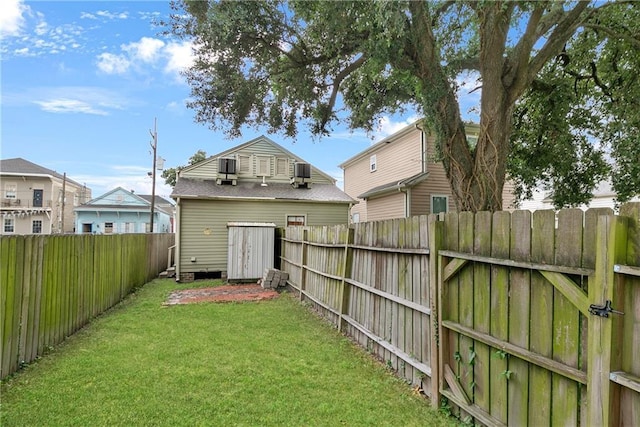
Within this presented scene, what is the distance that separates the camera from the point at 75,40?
6918 millimetres

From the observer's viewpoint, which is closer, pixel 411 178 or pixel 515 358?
pixel 515 358

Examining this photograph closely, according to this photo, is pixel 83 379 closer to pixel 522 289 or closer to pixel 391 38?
pixel 522 289

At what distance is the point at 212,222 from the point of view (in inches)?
479

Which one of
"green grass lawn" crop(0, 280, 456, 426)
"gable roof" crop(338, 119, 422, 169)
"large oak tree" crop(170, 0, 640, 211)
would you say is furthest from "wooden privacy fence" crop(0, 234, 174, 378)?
"gable roof" crop(338, 119, 422, 169)

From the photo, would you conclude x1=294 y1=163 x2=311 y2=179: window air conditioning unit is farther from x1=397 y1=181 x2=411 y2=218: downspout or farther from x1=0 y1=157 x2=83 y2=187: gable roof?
x1=0 y1=157 x2=83 y2=187: gable roof

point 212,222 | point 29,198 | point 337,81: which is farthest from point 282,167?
point 29,198

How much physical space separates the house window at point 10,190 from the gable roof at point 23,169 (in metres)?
0.97

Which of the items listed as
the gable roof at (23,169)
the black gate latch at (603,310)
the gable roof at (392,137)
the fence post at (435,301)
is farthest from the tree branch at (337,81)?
the gable roof at (23,169)

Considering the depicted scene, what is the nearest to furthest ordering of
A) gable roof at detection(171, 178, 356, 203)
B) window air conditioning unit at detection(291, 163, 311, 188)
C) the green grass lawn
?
the green grass lawn → gable roof at detection(171, 178, 356, 203) → window air conditioning unit at detection(291, 163, 311, 188)

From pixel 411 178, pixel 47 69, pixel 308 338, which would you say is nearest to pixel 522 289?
pixel 308 338

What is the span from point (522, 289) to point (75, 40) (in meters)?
9.01

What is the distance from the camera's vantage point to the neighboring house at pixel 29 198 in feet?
85.8

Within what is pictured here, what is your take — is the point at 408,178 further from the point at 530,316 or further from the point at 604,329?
the point at 604,329

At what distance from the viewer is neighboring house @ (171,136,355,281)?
466 inches
